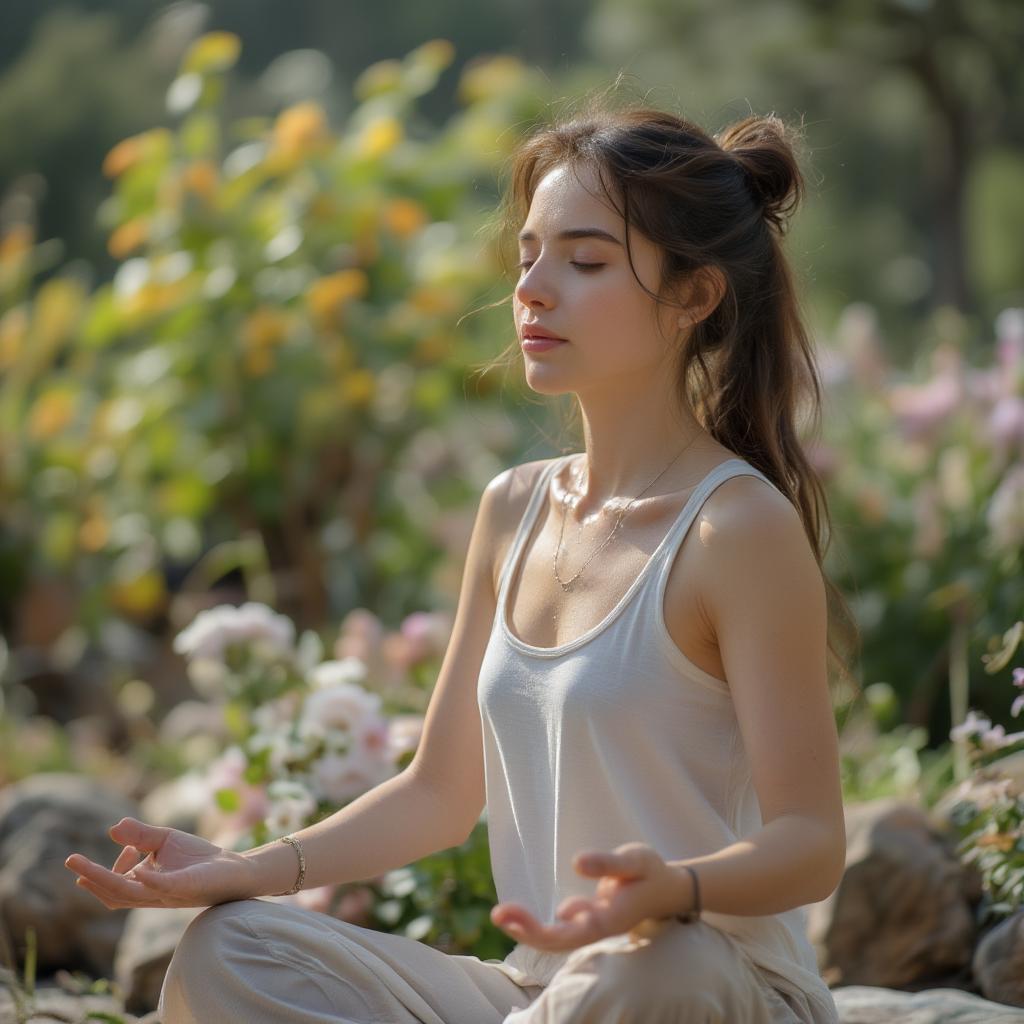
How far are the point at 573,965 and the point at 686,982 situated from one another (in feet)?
0.42

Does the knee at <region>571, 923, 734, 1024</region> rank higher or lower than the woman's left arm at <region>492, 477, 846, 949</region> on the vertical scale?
lower

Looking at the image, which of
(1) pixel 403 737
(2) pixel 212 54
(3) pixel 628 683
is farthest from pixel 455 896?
(2) pixel 212 54

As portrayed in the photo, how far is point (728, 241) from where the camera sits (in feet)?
5.81

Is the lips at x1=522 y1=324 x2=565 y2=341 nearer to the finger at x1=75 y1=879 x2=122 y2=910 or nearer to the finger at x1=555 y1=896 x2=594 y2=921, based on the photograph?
the finger at x1=555 y1=896 x2=594 y2=921

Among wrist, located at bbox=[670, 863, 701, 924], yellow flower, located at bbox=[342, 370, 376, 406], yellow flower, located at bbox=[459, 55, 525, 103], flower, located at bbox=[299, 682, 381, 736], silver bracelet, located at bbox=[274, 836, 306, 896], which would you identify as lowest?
flower, located at bbox=[299, 682, 381, 736]

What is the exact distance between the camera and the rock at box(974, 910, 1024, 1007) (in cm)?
215

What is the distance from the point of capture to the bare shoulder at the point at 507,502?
1941 mm

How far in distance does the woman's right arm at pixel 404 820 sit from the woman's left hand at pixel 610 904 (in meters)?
0.47

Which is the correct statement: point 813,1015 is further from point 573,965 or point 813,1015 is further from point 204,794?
point 204,794

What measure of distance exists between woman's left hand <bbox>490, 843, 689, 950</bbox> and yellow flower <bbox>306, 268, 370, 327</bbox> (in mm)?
3133

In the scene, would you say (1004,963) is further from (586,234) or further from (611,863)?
(586,234)

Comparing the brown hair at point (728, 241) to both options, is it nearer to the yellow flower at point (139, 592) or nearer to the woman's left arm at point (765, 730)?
the woman's left arm at point (765, 730)

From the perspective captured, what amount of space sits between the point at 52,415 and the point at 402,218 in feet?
4.21

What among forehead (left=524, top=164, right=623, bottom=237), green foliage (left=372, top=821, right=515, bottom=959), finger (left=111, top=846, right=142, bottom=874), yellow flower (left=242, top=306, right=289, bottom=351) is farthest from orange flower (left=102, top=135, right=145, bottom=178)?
finger (left=111, top=846, right=142, bottom=874)
